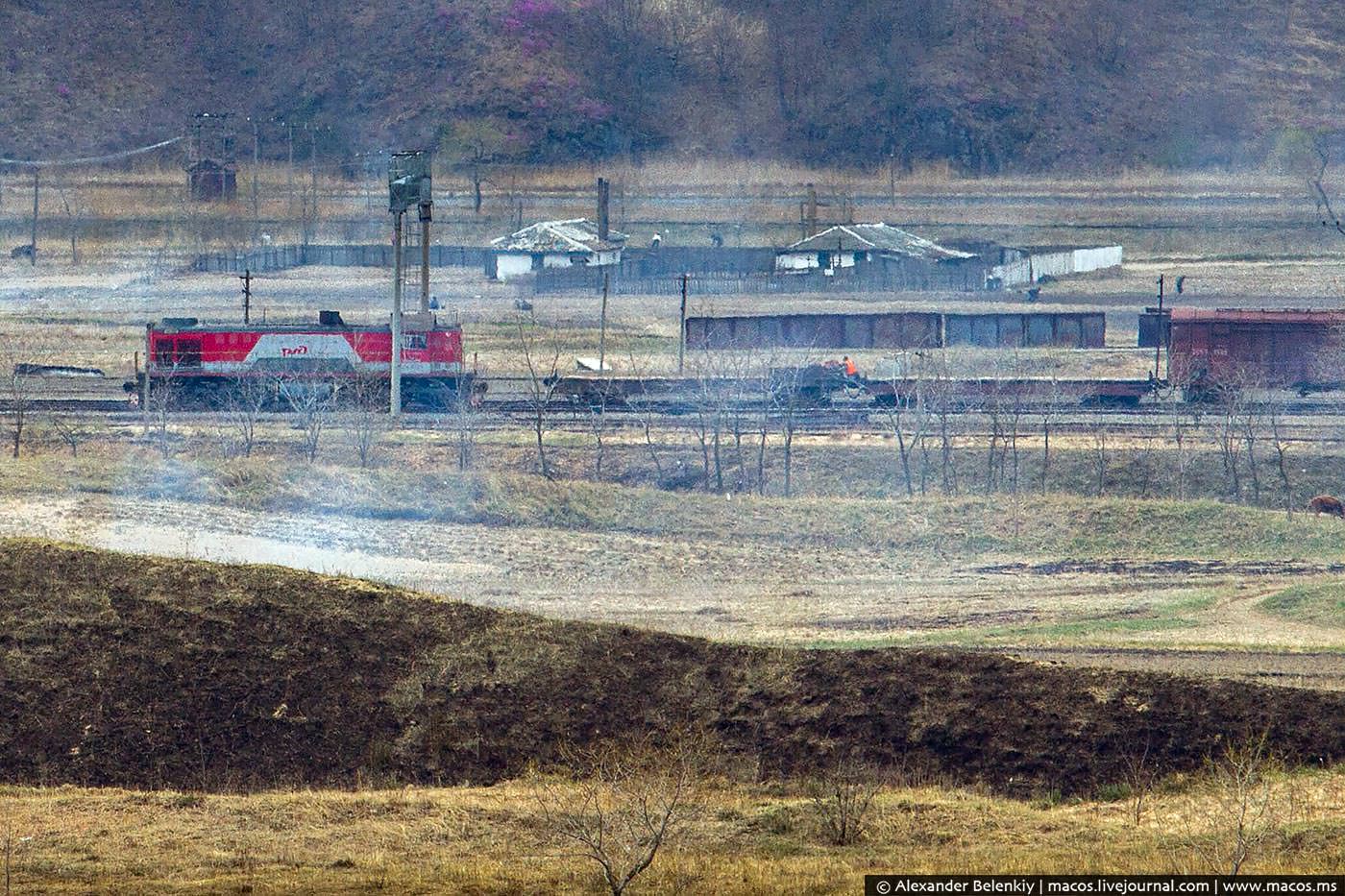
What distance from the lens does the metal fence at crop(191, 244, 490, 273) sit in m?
84.0

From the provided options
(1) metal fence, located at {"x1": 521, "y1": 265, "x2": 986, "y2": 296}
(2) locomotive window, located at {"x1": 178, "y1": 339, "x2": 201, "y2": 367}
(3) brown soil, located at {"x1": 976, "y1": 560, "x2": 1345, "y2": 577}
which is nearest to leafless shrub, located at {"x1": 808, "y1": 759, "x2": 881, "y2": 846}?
(3) brown soil, located at {"x1": 976, "y1": 560, "x2": 1345, "y2": 577}

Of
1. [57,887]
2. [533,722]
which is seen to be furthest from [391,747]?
[57,887]

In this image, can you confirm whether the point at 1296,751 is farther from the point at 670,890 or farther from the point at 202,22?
the point at 202,22

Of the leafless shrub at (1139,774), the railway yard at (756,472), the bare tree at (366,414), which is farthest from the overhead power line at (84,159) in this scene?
the leafless shrub at (1139,774)

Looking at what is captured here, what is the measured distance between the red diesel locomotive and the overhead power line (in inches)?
2264

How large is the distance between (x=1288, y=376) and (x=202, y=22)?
96158mm

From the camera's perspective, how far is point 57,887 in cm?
1524

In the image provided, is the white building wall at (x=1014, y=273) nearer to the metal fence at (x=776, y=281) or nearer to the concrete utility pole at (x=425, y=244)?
the metal fence at (x=776, y=281)

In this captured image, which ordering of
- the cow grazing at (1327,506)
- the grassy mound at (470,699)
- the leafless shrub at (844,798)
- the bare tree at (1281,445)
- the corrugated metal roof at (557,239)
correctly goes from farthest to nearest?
the corrugated metal roof at (557,239) < the bare tree at (1281,445) < the cow grazing at (1327,506) < the grassy mound at (470,699) < the leafless shrub at (844,798)

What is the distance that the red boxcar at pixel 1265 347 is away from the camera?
57.7m

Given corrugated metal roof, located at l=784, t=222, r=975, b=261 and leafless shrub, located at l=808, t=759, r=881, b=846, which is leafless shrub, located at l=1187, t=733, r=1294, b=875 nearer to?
leafless shrub, located at l=808, t=759, r=881, b=846

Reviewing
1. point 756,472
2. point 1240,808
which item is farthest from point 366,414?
point 1240,808

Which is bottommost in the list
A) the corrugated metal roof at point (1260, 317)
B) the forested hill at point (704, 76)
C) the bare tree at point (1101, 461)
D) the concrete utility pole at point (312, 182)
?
the bare tree at point (1101, 461)

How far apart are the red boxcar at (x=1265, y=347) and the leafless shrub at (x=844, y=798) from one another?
4053 centimetres
